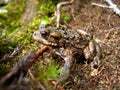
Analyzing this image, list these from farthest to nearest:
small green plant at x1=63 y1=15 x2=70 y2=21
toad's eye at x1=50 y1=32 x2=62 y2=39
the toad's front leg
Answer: small green plant at x1=63 y1=15 x2=70 y2=21, toad's eye at x1=50 y1=32 x2=62 y2=39, the toad's front leg

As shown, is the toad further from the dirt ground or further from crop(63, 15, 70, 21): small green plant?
crop(63, 15, 70, 21): small green plant

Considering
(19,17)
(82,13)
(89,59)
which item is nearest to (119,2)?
(82,13)

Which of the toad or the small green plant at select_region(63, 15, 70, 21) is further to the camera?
the small green plant at select_region(63, 15, 70, 21)

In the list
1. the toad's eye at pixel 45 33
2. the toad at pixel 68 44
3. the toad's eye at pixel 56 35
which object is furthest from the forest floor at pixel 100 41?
the toad's eye at pixel 45 33

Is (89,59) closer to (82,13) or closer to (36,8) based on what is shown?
(82,13)

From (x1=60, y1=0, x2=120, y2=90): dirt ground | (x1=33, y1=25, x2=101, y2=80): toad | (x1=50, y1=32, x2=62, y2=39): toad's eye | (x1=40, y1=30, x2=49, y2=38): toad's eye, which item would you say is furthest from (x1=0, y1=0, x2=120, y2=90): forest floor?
(x1=40, y1=30, x2=49, y2=38): toad's eye

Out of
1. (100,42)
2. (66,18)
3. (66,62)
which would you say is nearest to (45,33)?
(66,62)

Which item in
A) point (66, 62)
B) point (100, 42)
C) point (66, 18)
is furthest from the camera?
point (66, 18)

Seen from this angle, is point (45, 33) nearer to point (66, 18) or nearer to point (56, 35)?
point (56, 35)

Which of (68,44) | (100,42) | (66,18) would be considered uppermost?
(66,18)
